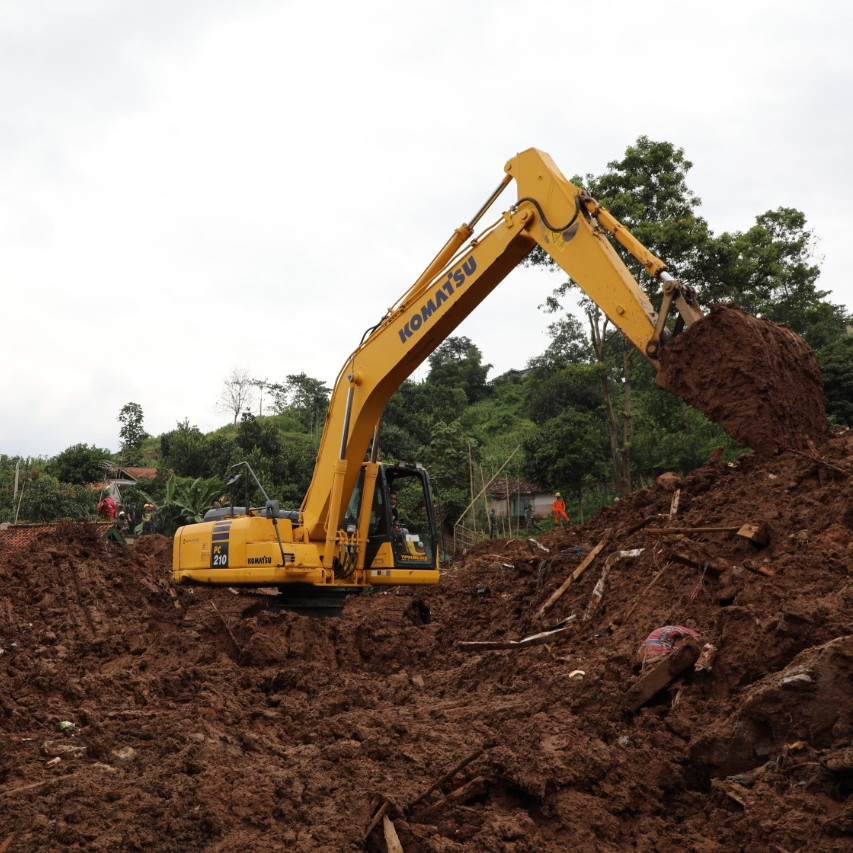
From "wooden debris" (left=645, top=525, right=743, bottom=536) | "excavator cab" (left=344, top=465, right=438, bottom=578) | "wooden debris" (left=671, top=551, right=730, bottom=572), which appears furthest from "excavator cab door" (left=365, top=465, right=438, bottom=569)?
"wooden debris" (left=671, top=551, right=730, bottom=572)

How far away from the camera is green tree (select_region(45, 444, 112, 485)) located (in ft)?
124

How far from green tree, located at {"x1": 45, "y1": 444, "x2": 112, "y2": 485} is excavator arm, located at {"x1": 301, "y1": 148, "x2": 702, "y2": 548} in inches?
1241

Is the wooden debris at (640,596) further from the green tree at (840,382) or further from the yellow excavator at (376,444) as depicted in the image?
the green tree at (840,382)

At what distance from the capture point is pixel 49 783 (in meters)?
4.93

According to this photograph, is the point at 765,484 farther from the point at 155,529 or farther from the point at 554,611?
the point at 155,529

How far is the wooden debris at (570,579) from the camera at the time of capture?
905cm

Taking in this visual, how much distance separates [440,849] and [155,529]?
21402 millimetres

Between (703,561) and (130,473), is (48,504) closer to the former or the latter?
(130,473)

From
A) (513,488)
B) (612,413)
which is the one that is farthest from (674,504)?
(513,488)

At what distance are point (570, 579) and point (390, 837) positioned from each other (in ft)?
18.0

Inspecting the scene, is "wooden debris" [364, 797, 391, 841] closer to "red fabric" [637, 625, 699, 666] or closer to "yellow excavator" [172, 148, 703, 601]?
"red fabric" [637, 625, 699, 666]

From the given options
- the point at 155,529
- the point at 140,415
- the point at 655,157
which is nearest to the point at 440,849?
the point at 655,157

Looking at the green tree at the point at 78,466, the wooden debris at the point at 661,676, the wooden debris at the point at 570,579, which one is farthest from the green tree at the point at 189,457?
the wooden debris at the point at 661,676

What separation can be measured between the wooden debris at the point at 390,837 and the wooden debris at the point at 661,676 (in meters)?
2.04
